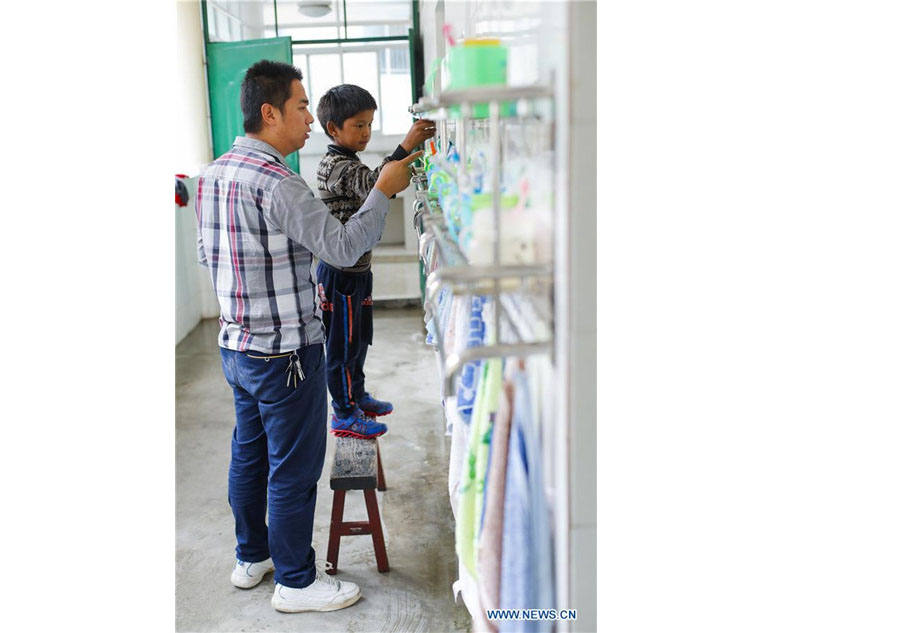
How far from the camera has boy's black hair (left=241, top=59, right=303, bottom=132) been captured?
84.9 inches

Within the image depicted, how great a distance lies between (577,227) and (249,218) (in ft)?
4.02

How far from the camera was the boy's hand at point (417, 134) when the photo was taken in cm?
222

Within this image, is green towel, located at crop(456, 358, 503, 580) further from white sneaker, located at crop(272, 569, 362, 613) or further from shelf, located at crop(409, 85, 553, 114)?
white sneaker, located at crop(272, 569, 362, 613)

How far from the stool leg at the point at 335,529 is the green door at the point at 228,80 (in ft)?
11.1

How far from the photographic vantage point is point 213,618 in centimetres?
240

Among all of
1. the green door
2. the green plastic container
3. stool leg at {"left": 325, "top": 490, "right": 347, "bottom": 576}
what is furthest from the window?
the green plastic container

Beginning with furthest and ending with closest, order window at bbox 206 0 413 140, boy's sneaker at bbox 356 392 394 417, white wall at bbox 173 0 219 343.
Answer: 1. window at bbox 206 0 413 140
2. white wall at bbox 173 0 219 343
3. boy's sneaker at bbox 356 392 394 417

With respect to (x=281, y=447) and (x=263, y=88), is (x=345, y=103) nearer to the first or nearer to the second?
(x=263, y=88)

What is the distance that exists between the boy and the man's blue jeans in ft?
1.75

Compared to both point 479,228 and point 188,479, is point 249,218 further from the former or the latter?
point 188,479

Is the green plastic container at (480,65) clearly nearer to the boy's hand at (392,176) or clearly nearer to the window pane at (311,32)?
the boy's hand at (392,176)

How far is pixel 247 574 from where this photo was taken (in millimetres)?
2557

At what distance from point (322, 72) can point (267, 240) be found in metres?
4.02

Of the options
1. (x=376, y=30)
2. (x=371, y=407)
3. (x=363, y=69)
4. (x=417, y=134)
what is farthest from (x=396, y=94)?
(x=417, y=134)
